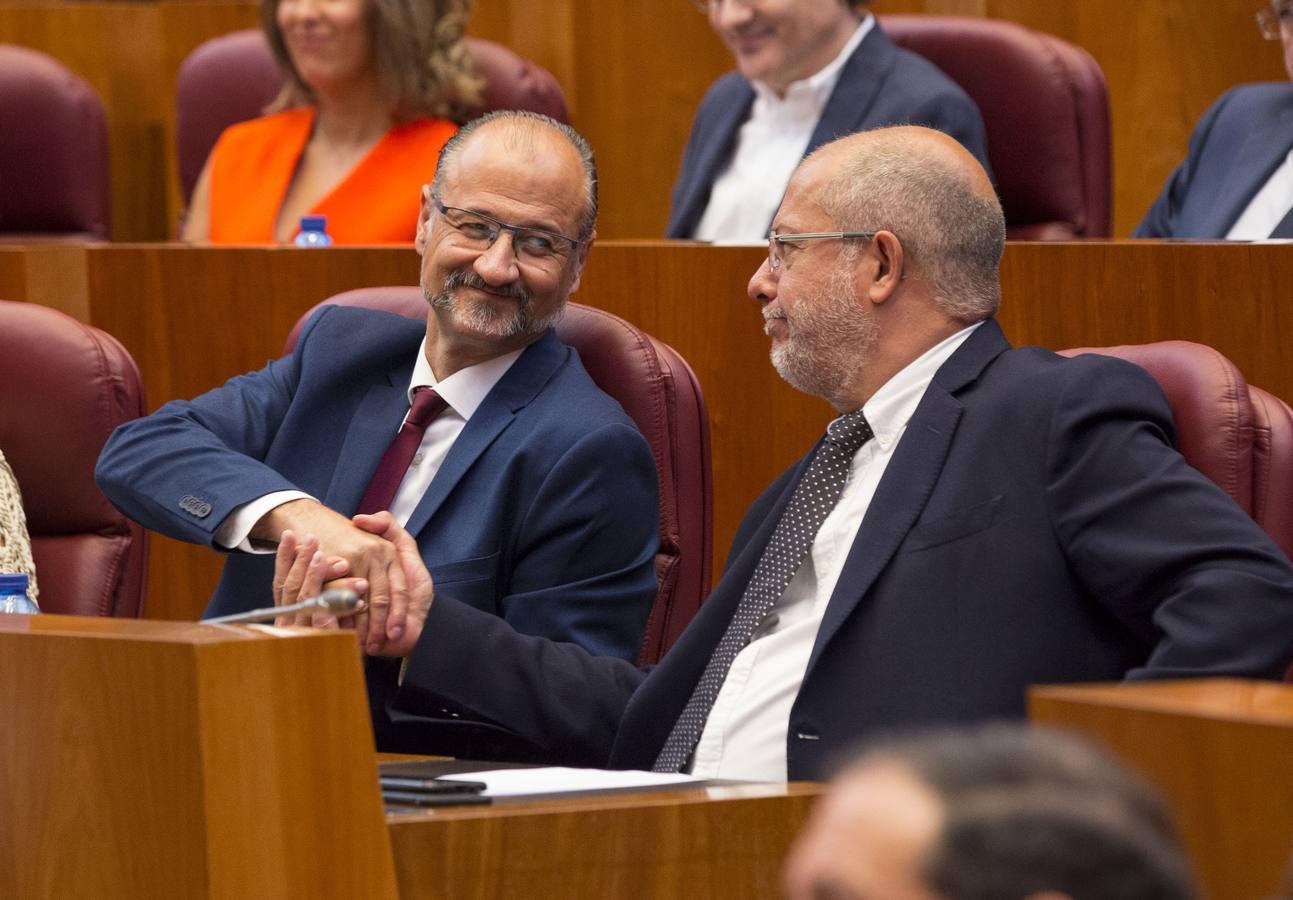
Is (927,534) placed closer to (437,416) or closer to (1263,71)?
(437,416)

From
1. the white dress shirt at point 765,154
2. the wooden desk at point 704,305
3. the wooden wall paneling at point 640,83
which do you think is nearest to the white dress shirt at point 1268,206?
the wooden desk at point 704,305

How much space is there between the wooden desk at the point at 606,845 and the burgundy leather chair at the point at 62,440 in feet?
3.12

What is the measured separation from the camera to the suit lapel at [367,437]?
6.46ft

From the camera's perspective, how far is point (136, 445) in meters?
1.95

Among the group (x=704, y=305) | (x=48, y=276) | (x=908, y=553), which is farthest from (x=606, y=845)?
(x=48, y=276)

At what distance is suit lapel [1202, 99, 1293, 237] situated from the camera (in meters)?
2.57

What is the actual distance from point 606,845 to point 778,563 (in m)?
0.47

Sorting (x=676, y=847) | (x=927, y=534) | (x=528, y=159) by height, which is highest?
(x=528, y=159)

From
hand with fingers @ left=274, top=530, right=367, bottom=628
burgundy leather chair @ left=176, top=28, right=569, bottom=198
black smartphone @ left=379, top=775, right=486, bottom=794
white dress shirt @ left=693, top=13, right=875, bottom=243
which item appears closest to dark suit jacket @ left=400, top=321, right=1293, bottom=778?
black smartphone @ left=379, top=775, right=486, bottom=794

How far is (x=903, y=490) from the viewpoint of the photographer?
5.17ft

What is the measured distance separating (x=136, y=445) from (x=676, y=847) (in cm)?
87

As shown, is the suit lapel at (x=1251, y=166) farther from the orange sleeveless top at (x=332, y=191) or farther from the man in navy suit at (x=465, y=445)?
the orange sleeveless top at (x=332, y=191)

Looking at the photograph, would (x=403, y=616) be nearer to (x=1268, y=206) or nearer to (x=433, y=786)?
(x=433, y=786)

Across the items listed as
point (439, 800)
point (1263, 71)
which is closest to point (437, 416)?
point (439, 800)
